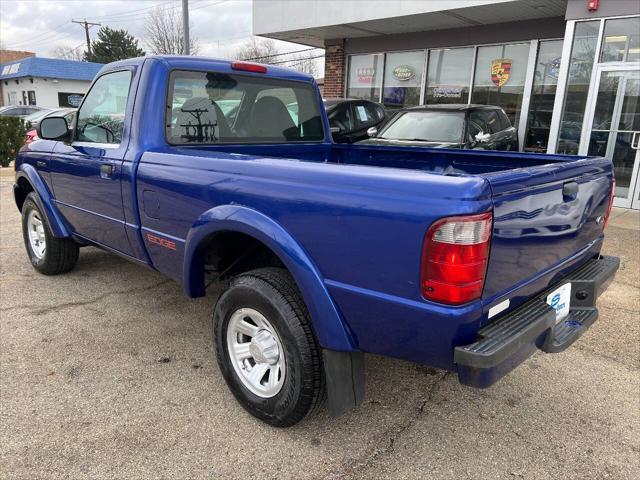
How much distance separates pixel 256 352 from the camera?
100 inches

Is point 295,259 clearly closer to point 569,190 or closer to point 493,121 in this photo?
point 569,190

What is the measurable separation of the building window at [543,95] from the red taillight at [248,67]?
8460 millimetres

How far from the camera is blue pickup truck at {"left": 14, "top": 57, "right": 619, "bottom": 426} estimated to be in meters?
1.86

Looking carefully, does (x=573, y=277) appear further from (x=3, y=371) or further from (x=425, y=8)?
(x=425, y=8)

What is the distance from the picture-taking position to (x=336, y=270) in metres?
2.05

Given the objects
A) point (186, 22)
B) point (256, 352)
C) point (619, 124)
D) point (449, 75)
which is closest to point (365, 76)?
point (449, 75)

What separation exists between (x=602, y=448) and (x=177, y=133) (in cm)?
294

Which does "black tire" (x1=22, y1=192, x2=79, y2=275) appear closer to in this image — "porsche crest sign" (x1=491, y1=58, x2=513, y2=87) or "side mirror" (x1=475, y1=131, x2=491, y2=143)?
"side mirror" (x1=475, y1=131, x2=491, y2=143)

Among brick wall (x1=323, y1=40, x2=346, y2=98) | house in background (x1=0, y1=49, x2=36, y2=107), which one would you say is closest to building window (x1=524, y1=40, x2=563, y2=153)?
brick wall (x1=323, y1=40, x2=346, y2=98)

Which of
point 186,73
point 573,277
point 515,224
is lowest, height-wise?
point 573,277

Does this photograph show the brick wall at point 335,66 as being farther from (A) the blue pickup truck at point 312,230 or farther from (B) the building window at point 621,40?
(A) the blue pickup truck at point 312,230

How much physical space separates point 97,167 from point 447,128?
563cm

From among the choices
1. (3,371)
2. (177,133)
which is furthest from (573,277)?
(3,371)

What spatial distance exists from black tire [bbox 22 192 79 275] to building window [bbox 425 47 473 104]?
9781mm
